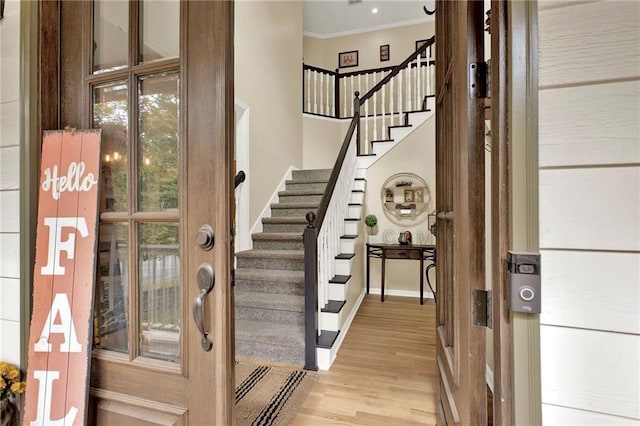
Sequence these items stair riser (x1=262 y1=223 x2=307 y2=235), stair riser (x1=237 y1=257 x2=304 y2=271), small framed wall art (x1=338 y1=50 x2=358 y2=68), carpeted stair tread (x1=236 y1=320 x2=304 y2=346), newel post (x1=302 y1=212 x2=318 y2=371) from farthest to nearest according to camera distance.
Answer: small framed wall art (x1=338 y1=50 x2=358 y2=68)
stair riser (x1=262 y1=223 x2=307 y2=235)
stair riser (x1=237 y1=257 x2=304 y2=271)
carpeted stair tread (x1=236 y1=320 x2=304 y2=346)
newel post (x1=302 y1=212 x2=318 y2=371)

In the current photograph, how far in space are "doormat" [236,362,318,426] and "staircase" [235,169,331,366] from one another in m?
0.16

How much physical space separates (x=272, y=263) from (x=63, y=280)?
7.12 feet

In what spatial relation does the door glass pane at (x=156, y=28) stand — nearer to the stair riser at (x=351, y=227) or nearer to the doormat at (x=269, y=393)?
the doormat at (x=269, y=393)

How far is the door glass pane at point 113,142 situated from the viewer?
1.00 meters

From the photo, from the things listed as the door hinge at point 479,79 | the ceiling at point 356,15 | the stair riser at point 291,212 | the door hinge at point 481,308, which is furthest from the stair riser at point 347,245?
the ceiling at point 356,15

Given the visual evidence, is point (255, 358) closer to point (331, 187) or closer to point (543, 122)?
point (331, 187)

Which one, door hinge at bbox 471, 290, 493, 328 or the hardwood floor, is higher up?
door hinge at bbox 471, 290, 493, 328

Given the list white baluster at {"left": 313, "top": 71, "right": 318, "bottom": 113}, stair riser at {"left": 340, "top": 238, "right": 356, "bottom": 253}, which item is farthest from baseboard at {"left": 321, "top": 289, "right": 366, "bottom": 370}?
white baluster at {"left": 313, "top": 71, "right": 318, "bottom": 113}

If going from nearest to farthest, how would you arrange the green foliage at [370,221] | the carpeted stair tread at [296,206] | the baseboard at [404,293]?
the carpeted stair tread at [296,206], the baseboard at [404,293], the green foliage at [370,221]

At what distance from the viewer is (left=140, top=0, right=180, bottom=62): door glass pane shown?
37.4 inches

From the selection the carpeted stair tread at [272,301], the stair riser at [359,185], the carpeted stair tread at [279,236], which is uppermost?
the stair riser at [359,185]

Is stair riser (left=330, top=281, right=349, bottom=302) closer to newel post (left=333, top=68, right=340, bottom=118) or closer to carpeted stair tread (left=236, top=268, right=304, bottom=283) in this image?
carpeted stair tread (left=236, top=268, right=304, bottom=283)

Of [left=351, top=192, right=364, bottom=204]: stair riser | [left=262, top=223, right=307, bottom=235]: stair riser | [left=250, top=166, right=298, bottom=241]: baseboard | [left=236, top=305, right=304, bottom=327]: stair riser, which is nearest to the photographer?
[left=236, top=305, right=304, bottom=327]: stair riser

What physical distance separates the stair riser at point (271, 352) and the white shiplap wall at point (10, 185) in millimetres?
1612
